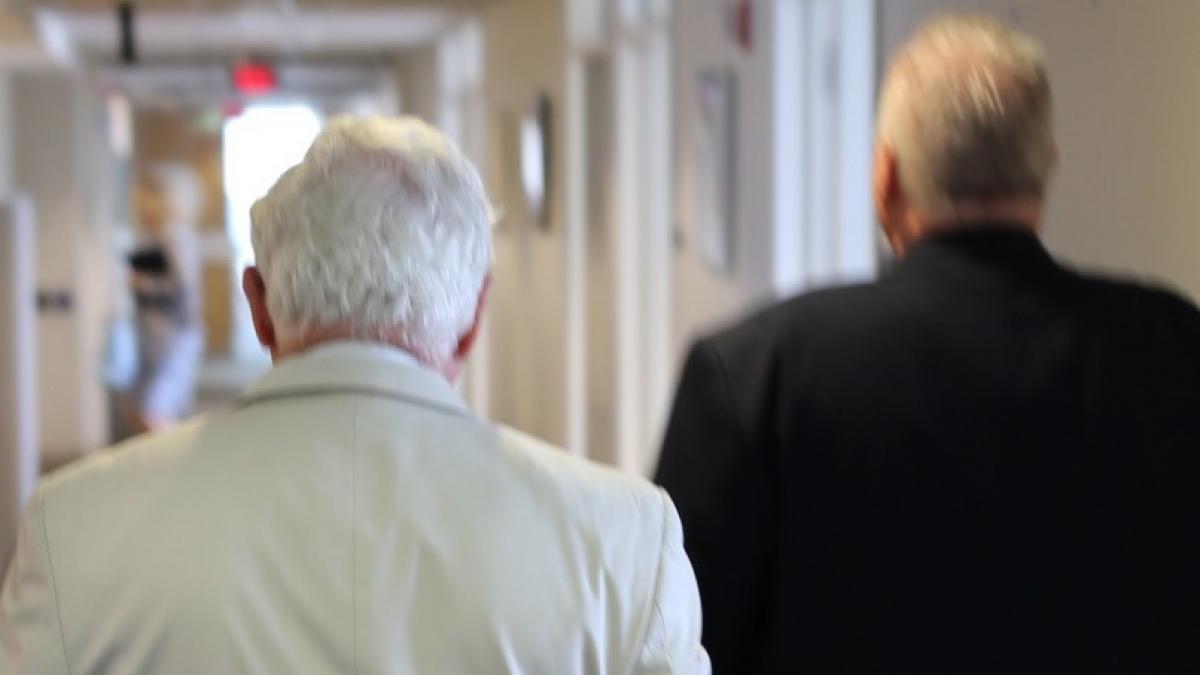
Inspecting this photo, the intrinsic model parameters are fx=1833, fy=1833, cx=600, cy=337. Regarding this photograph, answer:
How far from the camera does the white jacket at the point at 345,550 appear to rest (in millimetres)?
1484

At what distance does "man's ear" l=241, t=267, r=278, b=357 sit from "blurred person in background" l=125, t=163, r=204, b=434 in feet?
28.9

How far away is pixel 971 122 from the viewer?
188cm

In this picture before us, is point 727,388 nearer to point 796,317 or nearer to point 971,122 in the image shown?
point 796,317

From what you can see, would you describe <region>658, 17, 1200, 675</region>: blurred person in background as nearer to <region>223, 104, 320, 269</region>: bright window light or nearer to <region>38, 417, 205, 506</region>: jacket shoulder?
<region>38, 417, 205, 506</region>: jacket shoulder

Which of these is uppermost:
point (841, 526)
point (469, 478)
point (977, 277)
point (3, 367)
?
point (977, 277)

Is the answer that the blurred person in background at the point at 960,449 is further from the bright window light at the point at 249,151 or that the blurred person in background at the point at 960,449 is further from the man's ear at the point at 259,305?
the bright window light at the point at 249,151

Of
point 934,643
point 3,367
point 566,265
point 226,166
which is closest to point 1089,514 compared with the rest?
point 934,643

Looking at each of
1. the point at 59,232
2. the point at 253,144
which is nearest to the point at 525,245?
the point at 59,232

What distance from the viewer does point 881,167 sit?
1968 millimetres

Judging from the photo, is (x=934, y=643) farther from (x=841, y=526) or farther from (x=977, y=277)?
(x=977, y=277)

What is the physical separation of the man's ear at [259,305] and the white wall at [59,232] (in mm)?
11200

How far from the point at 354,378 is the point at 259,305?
170mm

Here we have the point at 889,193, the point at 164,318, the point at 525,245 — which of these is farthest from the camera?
the point at 164,318

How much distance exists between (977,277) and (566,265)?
622 centimetres
